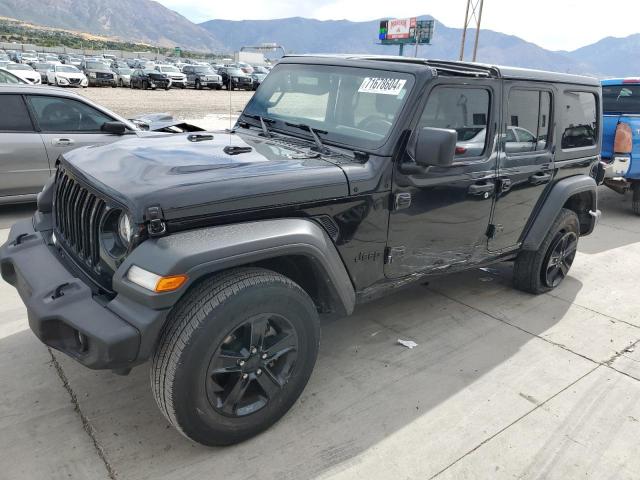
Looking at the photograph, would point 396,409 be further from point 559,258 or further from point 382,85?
point 559,258

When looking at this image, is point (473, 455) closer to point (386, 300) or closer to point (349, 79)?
point (386, 300)

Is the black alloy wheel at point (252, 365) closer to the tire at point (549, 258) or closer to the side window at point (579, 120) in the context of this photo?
the tire at point (549, 258)

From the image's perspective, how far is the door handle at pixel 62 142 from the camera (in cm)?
587

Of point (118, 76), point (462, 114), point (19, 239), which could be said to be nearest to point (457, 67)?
point (462, 114)

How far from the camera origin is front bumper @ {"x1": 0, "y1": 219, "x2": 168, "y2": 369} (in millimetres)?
2098

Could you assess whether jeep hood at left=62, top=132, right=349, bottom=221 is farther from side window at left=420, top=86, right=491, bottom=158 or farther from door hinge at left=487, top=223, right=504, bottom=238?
door hinge at left=487, top=223, right=504, bottom=238

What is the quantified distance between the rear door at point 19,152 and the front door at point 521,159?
16.2 feet

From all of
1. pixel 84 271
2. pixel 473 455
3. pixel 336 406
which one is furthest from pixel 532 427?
pixel 84 271

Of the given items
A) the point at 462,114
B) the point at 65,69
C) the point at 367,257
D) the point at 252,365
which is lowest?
the point at 252,365

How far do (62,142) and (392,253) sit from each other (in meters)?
4.55

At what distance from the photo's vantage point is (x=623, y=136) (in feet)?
22.4

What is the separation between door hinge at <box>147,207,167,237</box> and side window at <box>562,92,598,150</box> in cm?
341

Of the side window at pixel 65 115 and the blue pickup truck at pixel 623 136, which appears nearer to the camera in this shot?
the side window at pixel 65 115

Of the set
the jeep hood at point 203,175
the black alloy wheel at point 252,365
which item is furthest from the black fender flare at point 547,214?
the black alloy wheel at point 252,365
